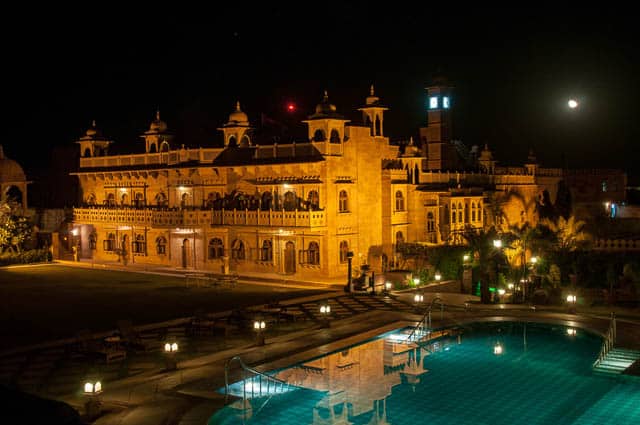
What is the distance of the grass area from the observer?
2769cm

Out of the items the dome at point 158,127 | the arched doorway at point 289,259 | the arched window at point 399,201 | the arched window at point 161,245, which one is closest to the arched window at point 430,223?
the arched window at point 399,201

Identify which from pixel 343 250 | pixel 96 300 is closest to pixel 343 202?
pixel 343 250

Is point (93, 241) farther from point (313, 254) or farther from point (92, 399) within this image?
point (92, 399)

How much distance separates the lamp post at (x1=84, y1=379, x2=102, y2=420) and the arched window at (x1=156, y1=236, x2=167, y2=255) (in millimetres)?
29563

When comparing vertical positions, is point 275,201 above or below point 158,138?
below

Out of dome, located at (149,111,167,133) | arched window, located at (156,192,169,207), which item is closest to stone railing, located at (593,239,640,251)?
arched window, located at (156,192,169,207)

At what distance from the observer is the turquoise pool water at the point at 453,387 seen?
17.4 metres

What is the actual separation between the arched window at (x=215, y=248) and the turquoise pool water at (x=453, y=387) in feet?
66.0

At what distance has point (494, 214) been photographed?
55.2 metres

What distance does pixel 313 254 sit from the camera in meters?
39.6

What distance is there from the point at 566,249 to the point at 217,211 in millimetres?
19785

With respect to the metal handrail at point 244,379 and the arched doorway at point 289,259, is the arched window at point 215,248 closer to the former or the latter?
the arched doorway at point 289,259

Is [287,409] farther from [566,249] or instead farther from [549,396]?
[566,249]

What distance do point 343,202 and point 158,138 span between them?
16169 millimetres
